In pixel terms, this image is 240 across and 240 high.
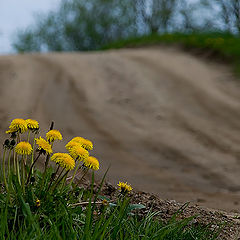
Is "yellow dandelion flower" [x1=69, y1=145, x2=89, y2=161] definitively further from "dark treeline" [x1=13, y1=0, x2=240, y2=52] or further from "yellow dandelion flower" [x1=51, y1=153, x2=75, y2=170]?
"dark treeline" [x1=13, y1=0, x2=240, y2=52]

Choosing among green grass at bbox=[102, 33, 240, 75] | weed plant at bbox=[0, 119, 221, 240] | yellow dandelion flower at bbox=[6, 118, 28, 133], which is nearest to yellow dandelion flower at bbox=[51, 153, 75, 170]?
weed plant at bbox=[0, 119, 221, 240]

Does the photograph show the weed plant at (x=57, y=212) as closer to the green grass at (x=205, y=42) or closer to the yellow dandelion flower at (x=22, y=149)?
the yellow dandelion flower at (x=22, y=149)

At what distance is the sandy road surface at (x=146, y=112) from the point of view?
15.3 ft

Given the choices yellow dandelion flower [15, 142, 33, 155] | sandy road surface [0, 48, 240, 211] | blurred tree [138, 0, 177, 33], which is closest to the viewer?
yellow dandelion flower [15, 142, 33, 155]

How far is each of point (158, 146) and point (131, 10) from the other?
12.4 meters

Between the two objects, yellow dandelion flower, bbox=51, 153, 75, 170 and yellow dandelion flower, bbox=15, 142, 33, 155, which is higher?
yellow dandelion flower, bbox=15, 142, 33, 155

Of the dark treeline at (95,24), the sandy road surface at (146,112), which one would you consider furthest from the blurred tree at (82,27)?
the sandy road surface at (146,112)

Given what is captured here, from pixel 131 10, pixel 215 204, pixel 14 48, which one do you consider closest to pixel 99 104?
pixel 215 204

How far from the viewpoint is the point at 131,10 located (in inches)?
675

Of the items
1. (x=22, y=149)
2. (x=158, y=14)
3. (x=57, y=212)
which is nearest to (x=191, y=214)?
(x=57, y=212)

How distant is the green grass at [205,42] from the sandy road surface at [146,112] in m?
0.38

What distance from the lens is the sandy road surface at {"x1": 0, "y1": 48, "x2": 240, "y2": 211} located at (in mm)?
4672

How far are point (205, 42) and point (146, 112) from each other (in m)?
3.80

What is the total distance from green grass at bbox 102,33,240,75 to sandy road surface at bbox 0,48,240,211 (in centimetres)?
38
